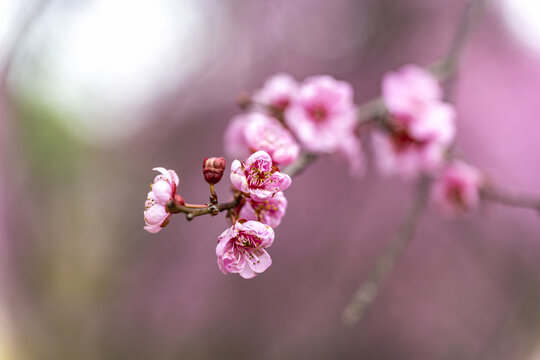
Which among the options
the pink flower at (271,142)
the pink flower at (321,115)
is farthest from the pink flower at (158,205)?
the pink flower at (321,115)

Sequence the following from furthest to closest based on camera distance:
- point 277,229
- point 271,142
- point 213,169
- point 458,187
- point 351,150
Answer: point 277,229 < point 458,187 < point 351,150 < point 271,142 < point 213,169

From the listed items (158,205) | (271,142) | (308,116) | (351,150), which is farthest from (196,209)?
(351,150)

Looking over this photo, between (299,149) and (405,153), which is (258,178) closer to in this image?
(299,149)

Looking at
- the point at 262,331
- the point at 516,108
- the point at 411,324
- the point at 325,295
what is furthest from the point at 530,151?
the point at 262,331

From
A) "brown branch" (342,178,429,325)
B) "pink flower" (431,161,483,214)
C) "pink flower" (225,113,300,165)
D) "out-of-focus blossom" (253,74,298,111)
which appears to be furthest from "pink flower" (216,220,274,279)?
"pink flower" (431,161,483,214)

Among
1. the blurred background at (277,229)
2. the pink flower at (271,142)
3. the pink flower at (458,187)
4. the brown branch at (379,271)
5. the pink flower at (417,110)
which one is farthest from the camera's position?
the blurred background at (277,229)

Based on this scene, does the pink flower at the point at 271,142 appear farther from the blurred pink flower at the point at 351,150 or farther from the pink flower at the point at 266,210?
the blurred pink flower at the point at 351,150
